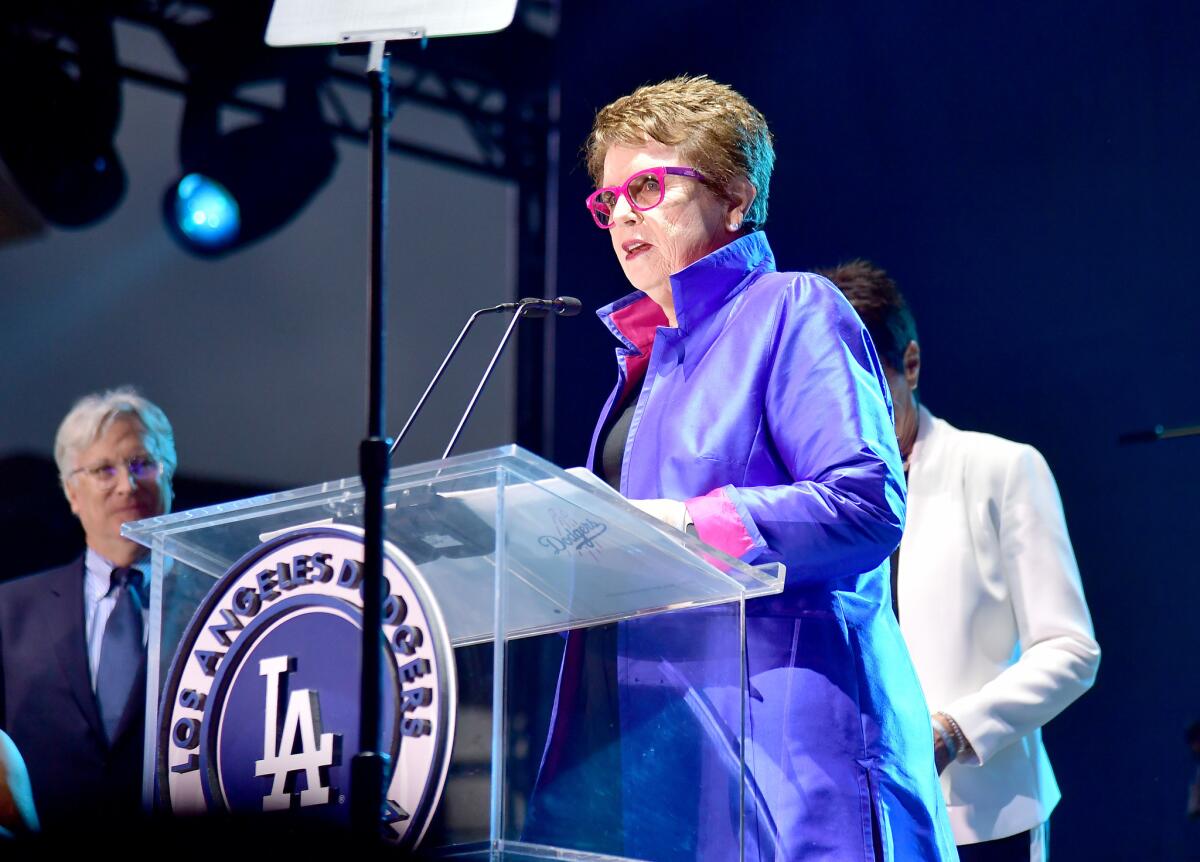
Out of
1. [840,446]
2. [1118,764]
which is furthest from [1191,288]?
[840,446]

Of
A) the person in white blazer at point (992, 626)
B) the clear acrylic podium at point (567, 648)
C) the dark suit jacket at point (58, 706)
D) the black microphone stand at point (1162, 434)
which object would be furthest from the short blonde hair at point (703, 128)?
the dark suit jacket at point (58, 706)

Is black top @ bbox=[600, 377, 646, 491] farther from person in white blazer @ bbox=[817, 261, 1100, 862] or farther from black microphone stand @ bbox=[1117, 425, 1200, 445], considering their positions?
black microphone stand @ bbox=[1117, 425, 1200, 445]

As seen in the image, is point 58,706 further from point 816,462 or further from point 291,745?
point 816,462

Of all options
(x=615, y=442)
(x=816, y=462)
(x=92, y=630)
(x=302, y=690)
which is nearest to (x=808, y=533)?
(x=816, y=462)

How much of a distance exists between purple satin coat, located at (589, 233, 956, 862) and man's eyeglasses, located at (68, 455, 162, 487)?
2.40m

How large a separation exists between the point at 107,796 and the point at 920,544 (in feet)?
6.41

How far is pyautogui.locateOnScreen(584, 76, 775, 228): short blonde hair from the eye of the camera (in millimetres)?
2225

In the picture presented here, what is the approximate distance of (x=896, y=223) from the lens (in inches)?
176

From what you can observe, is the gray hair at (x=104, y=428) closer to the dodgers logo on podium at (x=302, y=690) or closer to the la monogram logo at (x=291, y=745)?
the dodgers logo on podium at (x=302, y=690)

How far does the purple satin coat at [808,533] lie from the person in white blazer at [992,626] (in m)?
1.12

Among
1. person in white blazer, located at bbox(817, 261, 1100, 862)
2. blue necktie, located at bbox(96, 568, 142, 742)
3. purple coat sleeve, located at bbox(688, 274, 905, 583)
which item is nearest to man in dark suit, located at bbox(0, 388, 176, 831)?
blue necktie, located at bbox(96, 568, 142, 742)

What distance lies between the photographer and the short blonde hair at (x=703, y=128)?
222 centimetres

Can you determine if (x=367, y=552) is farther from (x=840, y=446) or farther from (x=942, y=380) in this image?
(x=942, y=380)

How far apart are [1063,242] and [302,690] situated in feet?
10.3
